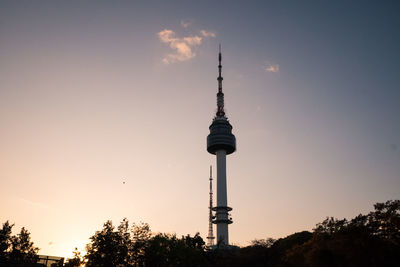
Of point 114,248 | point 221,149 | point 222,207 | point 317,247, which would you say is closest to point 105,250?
point 114,248

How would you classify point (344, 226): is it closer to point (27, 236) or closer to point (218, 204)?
point (27, 236)

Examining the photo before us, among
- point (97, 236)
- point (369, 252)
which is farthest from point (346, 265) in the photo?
point (97, 236)

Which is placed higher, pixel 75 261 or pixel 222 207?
pixel 222 207

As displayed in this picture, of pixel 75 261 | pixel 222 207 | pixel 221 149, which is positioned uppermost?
pixel 221 149

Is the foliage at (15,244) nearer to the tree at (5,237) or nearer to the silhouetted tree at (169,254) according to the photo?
the tree at (5,237)

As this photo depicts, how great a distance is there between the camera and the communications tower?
125m

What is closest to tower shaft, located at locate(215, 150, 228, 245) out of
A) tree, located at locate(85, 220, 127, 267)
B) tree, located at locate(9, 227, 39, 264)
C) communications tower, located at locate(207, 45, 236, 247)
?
communications tower, located at locate(207, 45, 236, 247)

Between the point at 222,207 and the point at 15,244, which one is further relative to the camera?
the point at 222,207

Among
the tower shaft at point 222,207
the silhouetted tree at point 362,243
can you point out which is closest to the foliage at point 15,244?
the silhouetted tree at point 362,243

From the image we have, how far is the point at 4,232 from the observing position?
173 feet

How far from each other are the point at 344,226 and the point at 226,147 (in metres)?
94.6

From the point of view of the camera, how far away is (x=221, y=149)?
440 ft

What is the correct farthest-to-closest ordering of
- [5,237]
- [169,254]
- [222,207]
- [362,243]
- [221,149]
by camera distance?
1. [221,149]
2. [222,207]
3. [5,237]
4. [169,254]
5. [362,243]

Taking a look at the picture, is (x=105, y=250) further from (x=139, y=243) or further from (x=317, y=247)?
(x=317, y=247)
